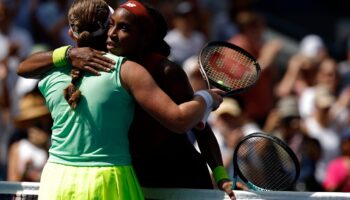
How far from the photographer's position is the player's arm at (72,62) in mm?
4457

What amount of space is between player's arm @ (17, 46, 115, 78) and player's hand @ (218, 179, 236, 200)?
796 millimetres

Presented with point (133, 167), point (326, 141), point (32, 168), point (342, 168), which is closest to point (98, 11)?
point (133, 167)

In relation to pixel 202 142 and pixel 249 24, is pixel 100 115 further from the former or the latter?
pixel 249 24

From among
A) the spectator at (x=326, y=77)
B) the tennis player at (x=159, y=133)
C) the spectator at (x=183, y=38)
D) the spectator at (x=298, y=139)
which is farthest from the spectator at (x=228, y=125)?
the tennis player at (x=159, y=133)

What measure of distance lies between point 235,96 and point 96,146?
499 cm

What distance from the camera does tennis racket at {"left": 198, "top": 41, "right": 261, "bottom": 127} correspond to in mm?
5043

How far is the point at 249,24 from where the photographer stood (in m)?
10.5

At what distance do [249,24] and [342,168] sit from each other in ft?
7.28

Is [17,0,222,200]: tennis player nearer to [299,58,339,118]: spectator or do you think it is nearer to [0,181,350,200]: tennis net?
[0,181,350,200]: tennis net

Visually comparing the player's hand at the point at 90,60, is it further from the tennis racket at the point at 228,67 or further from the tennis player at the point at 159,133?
the tennis racket at the point at 228,67

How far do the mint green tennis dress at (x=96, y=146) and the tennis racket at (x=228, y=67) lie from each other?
0.69 metres

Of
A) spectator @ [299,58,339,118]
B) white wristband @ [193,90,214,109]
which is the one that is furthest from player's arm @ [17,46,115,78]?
spectator @ [299,58,339,118]

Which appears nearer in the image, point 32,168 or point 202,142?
point 202,142

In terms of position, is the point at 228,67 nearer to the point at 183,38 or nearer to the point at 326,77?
the point at 183,38
